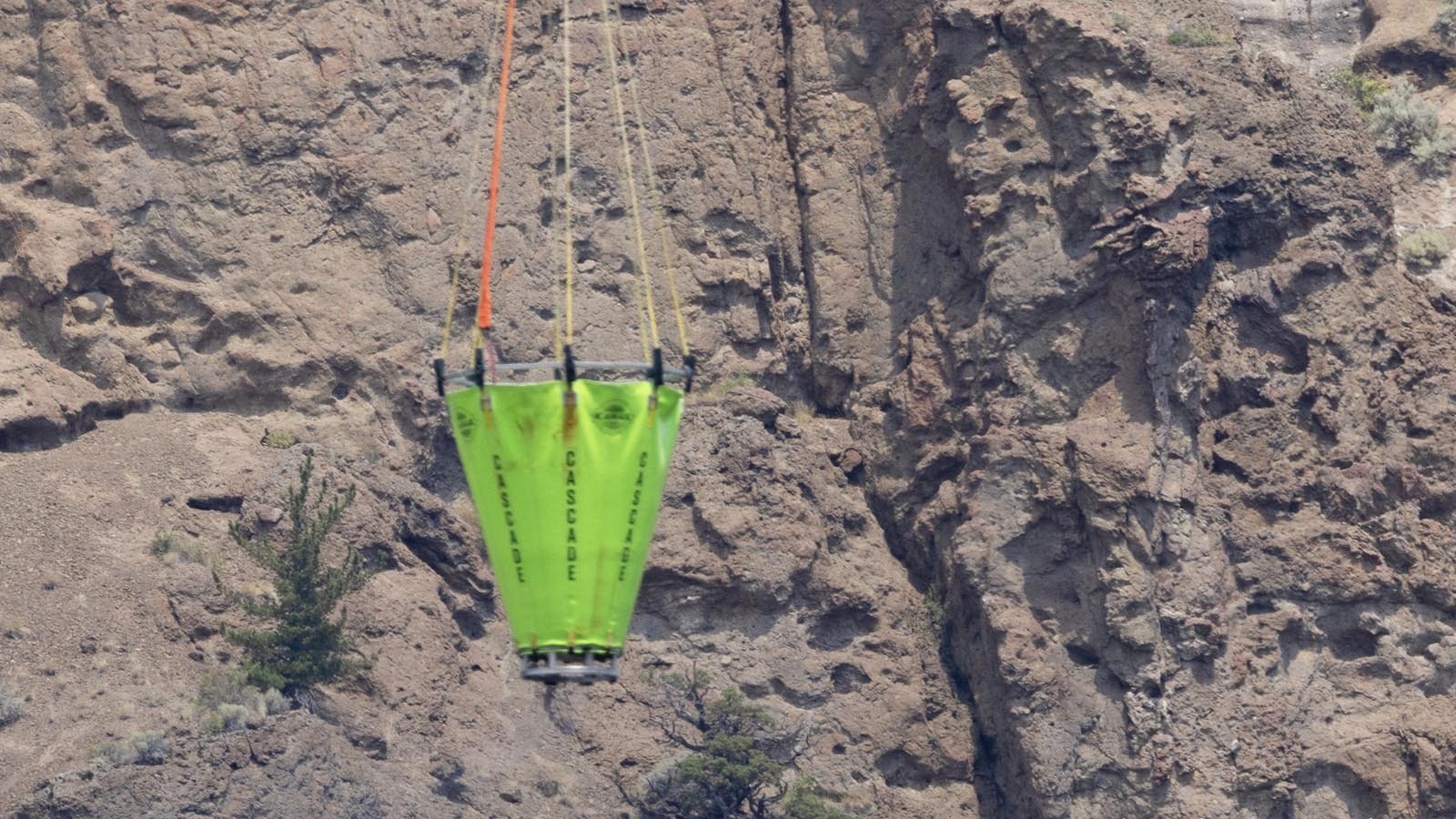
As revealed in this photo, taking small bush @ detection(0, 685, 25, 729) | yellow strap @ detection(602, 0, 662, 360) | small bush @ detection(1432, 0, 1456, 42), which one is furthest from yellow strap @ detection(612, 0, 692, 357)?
small bush @ detection(1432, 0, 1456, 42)

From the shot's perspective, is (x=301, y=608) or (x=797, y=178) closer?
(x=301, y=608)

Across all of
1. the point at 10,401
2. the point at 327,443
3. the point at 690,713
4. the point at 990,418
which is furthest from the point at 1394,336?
the point at 10,401

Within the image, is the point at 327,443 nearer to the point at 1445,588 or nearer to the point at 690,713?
the point at 690,713

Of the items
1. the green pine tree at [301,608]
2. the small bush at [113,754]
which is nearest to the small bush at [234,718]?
the green pine tree at [301,608]

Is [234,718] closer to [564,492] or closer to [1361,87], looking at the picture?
[564,492]

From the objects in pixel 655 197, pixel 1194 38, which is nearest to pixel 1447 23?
pixel 1194 38
